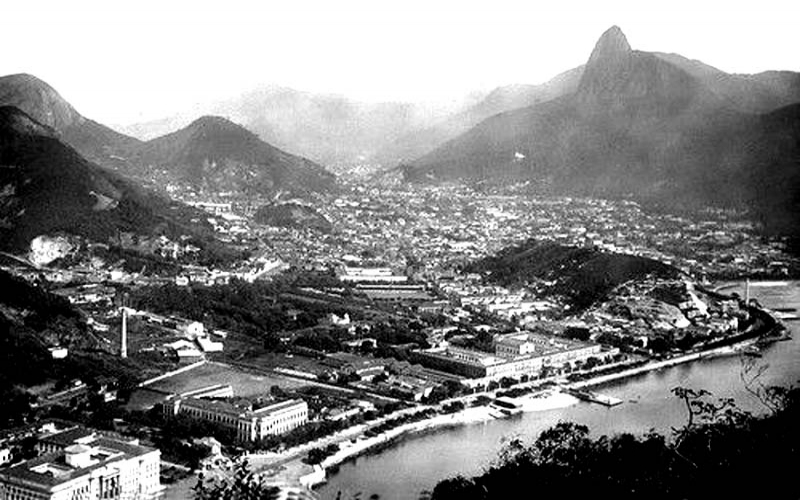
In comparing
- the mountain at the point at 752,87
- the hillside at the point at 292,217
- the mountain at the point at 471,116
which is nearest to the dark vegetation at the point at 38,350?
the hillside at the point at 292,217

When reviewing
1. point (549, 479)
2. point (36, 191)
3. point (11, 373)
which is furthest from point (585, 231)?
point (549, 479)

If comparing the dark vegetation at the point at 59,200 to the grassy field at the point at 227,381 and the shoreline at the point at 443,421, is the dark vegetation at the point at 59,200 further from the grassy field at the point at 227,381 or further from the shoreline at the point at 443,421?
the shoreline at the point at 443,421

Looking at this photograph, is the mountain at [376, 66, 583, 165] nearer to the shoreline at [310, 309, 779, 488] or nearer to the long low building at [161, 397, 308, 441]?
the shoreline at [310, 309, 779, 488]

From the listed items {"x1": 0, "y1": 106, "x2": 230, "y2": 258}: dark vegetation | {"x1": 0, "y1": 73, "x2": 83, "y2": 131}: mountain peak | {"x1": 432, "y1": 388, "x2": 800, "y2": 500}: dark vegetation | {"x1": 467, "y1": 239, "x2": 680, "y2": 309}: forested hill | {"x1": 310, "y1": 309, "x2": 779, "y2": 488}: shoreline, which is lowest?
{"x1": 310, "y1": 309, "x2": 779, "y2": 488}: shoreline

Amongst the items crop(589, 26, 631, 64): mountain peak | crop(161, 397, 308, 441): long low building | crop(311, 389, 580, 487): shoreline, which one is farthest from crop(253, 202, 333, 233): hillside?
crop(161, 397, 308, 441): long low building

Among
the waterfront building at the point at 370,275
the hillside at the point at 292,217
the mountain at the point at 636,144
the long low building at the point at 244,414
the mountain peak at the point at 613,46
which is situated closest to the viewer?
the long low building at the point at 244,414

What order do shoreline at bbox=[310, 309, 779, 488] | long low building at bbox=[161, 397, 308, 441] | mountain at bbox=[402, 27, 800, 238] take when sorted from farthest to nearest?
1. mountain at bbox=[402, 27, 800, 238]
2. long low building at bbox=[161, 397, 308, 441]
3. shoreline at bbox=[310, 309, 779, 488]

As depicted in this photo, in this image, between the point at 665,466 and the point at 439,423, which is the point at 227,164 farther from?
the point at 665,466

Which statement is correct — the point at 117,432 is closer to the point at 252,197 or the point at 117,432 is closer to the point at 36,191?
the point at 36,191
